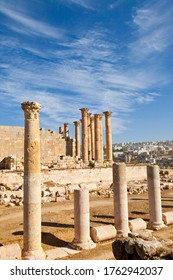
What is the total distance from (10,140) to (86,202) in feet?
70.1

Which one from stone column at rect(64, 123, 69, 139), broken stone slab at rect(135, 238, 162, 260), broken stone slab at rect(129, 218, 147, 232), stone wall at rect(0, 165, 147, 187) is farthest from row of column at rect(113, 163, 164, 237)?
stone column at rect(64, 123, 69, 139)

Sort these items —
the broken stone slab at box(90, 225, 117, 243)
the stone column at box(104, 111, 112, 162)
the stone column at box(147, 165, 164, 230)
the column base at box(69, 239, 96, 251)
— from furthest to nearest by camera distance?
the stone column at box(104, 111, 112, 162) < the stone column at box(147, 165, 164, 230) < the broken stone slab at box(90, 225, 117, 243) < the column base at box(69, 239, 96, 251)

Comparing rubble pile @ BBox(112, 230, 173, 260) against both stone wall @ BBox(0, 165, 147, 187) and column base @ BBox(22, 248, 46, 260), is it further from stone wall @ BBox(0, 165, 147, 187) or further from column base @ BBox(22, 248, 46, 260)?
stone wall @ BBox(0, 165, 147, 187)

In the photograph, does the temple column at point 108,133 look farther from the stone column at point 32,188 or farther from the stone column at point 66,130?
the stone column at point 32,188

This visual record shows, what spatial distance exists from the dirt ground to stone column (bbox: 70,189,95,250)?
36 centimetres

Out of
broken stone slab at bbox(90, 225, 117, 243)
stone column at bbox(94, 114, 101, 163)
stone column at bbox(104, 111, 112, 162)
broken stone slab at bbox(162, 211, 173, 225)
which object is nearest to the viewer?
broken stone slab at bbox(90, 225, 117, 243)

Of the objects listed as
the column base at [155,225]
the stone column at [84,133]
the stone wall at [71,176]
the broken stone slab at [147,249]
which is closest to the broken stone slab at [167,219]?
the column base at [155,225]

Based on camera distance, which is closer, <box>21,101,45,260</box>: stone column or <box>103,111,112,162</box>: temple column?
<box>21,101,45,260</box>: stone column

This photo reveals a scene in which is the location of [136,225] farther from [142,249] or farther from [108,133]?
[108,133]

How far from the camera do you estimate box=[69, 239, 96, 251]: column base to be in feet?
36.0

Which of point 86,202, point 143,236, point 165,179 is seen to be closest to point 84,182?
point 165,179
